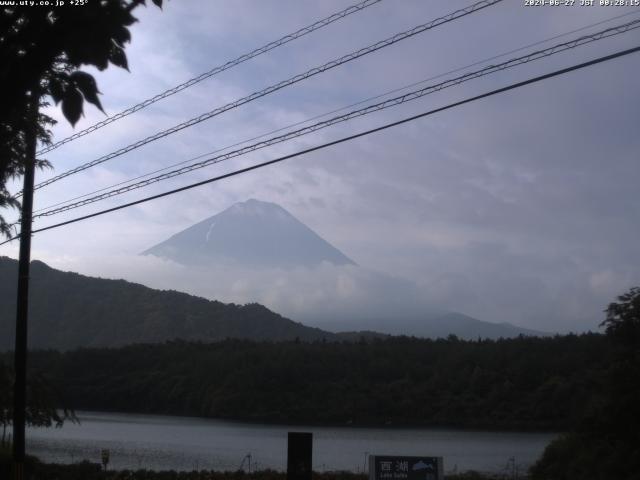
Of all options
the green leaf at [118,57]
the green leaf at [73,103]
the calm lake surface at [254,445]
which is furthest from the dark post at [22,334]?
the green leaf at [73,103]

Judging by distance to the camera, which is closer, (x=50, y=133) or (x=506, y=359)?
(x=50, y=133)

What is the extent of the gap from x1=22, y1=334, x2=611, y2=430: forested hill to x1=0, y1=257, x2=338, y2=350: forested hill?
4505 cm

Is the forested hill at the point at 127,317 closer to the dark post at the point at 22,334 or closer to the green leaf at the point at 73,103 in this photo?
the dark post at the point at 22,334

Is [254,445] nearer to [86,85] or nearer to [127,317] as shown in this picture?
[86,85]

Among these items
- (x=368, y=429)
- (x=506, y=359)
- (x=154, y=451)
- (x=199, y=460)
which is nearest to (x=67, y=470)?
(x=199, y=460)

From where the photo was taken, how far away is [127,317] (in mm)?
123688

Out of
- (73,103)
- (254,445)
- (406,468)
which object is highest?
(73,103)

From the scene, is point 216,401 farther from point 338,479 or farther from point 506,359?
point 338,479

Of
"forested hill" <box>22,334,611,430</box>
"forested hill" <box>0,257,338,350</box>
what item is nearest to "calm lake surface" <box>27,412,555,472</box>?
"forested hill" <box>22,334,611,430</box>

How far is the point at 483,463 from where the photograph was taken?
33.1 metres

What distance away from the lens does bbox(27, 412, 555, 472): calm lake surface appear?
107ft

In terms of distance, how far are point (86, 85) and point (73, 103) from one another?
0.14 m

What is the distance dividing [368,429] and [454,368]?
785cm

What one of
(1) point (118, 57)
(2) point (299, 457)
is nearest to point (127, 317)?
(2) point (299, 457)
